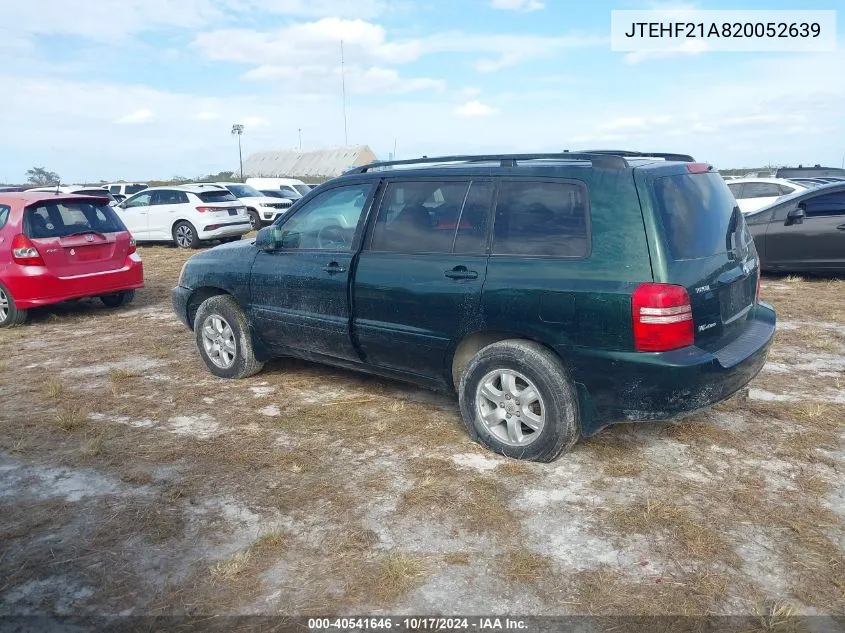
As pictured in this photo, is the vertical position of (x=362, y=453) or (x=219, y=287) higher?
(x=219, y=287)

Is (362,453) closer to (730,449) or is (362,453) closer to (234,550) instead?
(234,550)

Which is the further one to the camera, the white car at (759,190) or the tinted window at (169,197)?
the tinted window at (169,197)

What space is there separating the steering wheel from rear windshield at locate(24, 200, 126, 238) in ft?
15.1

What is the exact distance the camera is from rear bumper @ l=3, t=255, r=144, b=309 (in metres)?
7.91

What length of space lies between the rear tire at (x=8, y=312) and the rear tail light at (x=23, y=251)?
49 centimetres

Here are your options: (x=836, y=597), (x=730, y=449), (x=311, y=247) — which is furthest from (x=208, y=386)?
(x=836, y=597)

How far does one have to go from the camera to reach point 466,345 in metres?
4.36

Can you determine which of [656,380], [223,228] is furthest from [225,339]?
[223,228]

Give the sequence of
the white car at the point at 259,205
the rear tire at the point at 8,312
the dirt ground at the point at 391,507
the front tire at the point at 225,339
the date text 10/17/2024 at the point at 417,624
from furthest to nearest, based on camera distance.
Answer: the white car at the point at 259,205 → the rear tire at the point at 8,312 → the front tire at the point at 225,339 → the dirt ground at the point at 391,507 → the date text 10/17/2024 at the point at 417,624

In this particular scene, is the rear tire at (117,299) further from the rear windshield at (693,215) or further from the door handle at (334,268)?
the rear windshield at (693,215)

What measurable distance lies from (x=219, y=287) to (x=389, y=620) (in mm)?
3665

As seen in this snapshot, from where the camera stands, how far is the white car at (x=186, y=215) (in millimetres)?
16500

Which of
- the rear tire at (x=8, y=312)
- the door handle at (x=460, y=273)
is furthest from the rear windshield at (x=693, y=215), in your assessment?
the rear tire at (x=8, y=312)

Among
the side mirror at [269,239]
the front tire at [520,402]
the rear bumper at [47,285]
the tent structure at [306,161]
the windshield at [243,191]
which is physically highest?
the tent structure at [306,161]
